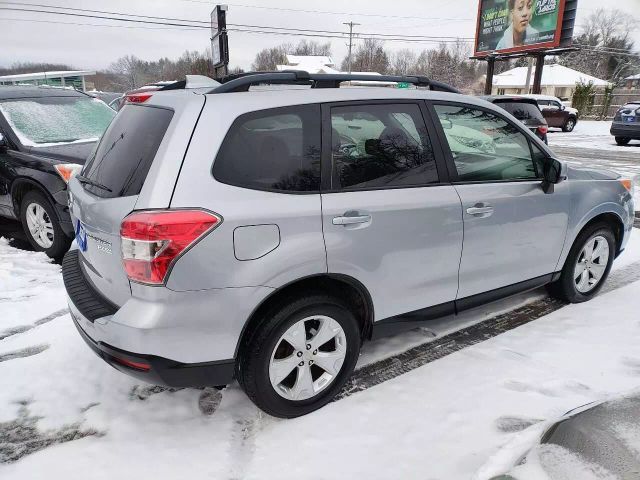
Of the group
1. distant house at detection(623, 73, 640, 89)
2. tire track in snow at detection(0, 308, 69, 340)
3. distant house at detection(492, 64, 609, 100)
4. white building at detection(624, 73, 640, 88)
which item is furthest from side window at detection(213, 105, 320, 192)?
white building at detection(624, 73, 640, 88)

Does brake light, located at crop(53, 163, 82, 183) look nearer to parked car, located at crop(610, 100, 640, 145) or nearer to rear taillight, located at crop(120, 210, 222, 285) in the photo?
rear taillight, located at crop(120, 210, 222, 285)

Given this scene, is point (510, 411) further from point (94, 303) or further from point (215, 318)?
point (94, 303)

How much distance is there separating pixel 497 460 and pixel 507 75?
67.5m

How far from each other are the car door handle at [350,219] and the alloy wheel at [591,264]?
7.72 ft

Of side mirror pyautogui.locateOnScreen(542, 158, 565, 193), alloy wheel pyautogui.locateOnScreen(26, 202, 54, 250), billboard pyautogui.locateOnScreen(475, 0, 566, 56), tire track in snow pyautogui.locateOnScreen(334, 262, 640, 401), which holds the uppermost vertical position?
billboard pyautogui.locateOnScreen(475, 0, 566, 56)

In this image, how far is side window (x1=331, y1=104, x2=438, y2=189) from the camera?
2.71 meters

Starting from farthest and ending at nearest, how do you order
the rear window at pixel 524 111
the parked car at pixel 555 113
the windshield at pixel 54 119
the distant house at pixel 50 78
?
1. the distant house at pixel 50 78
2. the parked car at pixel 555 113
3. the rear window at pixel 524 111
4. the windshield at pixel 54 119

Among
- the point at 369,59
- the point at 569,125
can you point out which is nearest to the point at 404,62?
the point at 369,59

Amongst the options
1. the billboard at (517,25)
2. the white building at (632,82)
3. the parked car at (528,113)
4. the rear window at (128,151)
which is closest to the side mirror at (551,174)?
the rear window at (128,151)

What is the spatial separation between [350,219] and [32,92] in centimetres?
555

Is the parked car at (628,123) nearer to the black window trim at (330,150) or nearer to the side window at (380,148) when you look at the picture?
the black window trim at (330,150)

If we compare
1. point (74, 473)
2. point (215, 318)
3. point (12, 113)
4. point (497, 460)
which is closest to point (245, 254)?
point (215, 318)

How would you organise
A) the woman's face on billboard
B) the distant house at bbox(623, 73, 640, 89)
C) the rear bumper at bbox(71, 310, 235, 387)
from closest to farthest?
the rear bumper at bbox(71, 310, 235, 387) < the woman's face on billboard < the distant house at bbox(623, 73, 640, 89)

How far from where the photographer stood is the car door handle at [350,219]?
8.43ft
